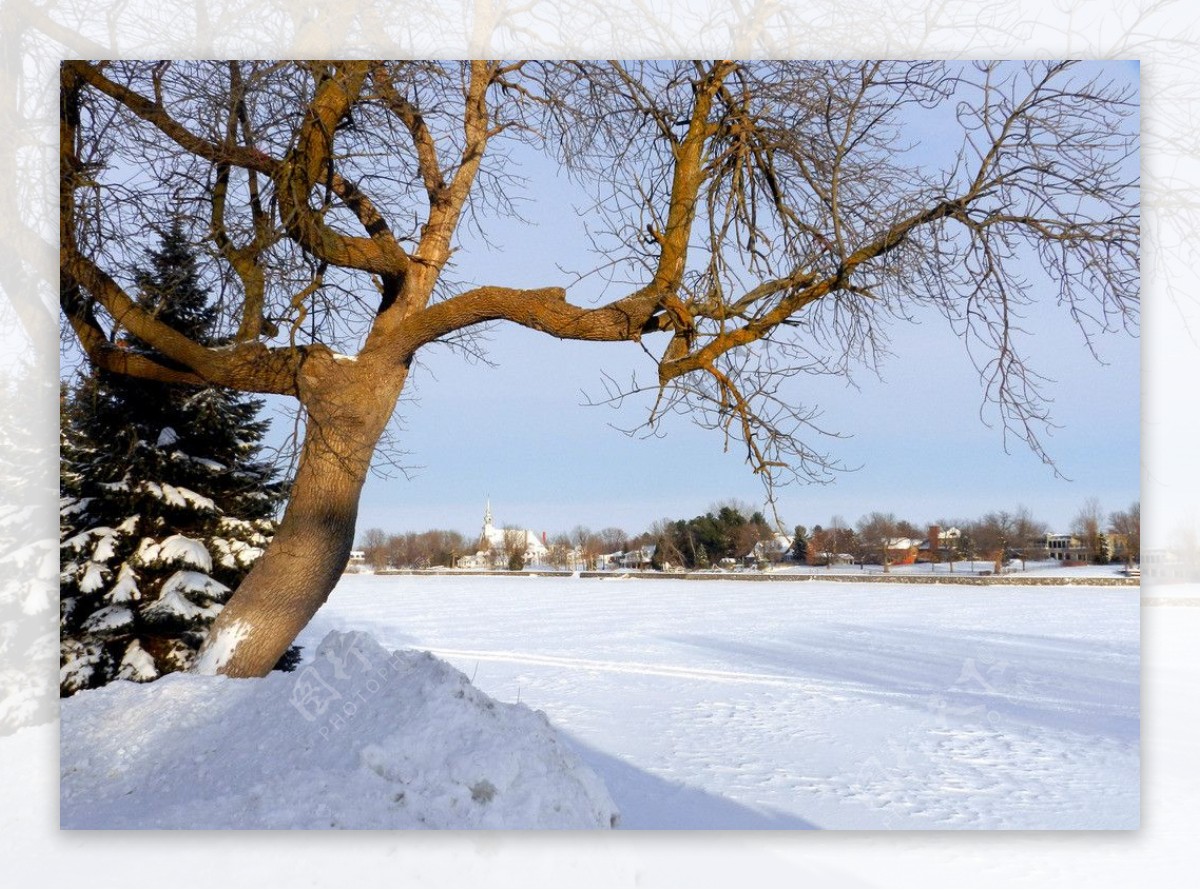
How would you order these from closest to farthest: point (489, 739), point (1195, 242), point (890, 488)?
point (489, 739) < point (1195, 242) < point (890, 488)

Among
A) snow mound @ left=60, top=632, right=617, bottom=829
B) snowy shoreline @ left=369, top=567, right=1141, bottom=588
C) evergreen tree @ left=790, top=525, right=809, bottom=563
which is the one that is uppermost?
evergreen tree @ left=790, top=525, right=809, bottom=563

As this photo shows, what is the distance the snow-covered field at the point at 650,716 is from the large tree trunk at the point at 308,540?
0.16m

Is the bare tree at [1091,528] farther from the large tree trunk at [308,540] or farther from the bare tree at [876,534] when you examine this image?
the large tree trunk at [308,540]

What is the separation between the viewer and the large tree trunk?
3.75 m

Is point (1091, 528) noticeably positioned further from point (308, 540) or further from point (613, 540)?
point (308, 540)

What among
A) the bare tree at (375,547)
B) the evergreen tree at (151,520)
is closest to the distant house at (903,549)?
the bare tree at (375,547)

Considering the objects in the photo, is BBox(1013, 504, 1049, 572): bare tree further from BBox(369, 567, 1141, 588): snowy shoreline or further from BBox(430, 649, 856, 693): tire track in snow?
BBox(430, 649, 856, 693): tire track in snow

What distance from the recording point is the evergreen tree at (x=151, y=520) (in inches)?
193

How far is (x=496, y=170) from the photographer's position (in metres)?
4.25

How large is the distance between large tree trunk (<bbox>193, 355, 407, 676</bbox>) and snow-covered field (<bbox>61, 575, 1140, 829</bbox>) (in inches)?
6.5

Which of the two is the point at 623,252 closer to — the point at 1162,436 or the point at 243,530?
the point at 1162,436

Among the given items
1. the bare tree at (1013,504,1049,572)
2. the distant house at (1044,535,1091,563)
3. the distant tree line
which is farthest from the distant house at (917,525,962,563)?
the distant house at (1044,535,1091,563)

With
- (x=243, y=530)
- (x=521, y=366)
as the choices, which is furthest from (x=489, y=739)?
(x=243, y=530)

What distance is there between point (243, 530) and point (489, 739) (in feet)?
9.77
